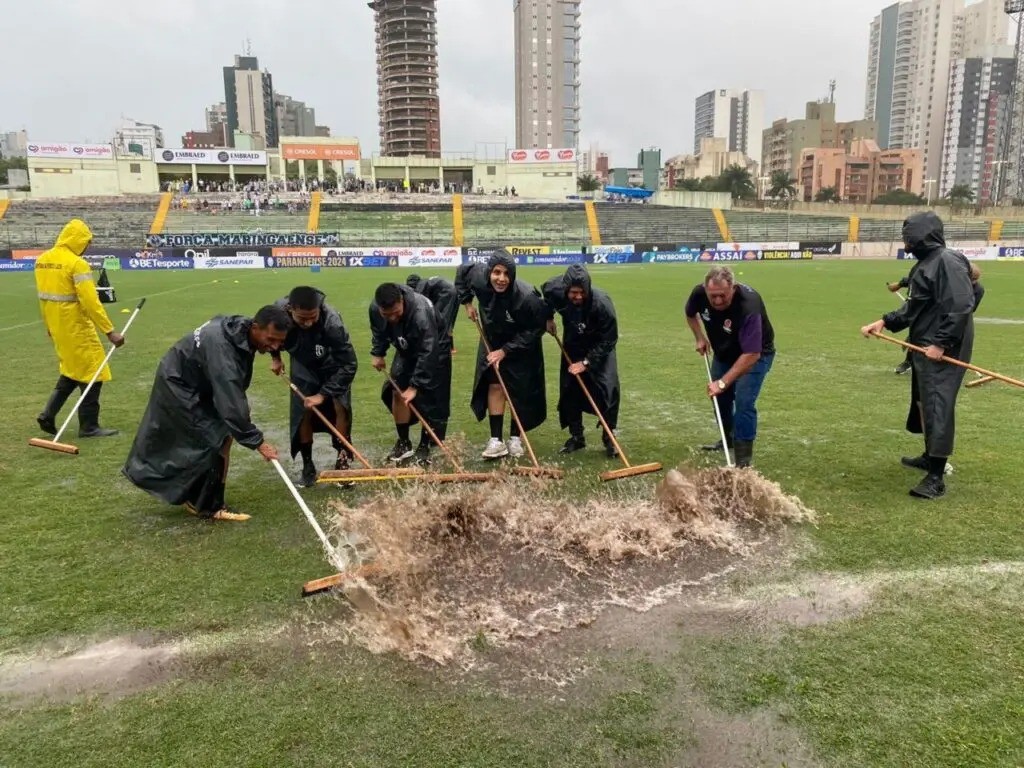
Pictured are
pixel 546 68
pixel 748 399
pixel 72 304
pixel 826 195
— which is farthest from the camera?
pixel 546 68

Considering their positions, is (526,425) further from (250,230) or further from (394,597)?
(250,230)

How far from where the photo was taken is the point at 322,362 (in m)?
5.74

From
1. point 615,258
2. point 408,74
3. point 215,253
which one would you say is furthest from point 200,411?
point 408,74

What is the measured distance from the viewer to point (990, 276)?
2666cm

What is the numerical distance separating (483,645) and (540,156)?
75849 millimetres

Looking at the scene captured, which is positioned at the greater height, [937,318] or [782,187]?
[782,187]

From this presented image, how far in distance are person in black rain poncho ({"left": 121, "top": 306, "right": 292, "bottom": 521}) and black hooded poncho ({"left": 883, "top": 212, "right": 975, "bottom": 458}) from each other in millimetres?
4577

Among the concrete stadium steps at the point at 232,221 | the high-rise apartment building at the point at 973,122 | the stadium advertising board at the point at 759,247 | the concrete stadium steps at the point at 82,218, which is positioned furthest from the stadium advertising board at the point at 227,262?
the high-rise apartment building at the point at 973,122

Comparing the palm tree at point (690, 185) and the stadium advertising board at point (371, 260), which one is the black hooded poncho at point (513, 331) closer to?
the stadium advertising board at point (371, 260)

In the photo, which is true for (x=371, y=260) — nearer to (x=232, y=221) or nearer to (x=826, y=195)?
(x=232, y=221)

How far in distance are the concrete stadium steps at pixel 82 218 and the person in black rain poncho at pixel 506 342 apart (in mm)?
42604

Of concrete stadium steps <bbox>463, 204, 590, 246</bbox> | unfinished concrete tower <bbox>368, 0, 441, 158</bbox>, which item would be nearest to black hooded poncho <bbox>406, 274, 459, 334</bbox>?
concrete stadium steps <bbox>463, 204, 590, 246</bbox>

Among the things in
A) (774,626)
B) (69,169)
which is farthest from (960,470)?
(69,169)

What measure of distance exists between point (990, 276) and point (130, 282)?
1305 inches
